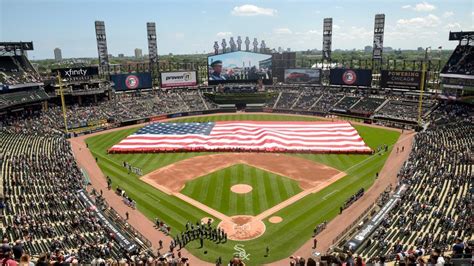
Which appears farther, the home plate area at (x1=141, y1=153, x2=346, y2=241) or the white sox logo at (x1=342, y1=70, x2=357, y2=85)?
the white sox logo at (x1=342, y1=70, x2=357, y2=85)

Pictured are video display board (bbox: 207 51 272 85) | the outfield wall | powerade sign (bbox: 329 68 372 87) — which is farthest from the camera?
video display board (bbox: 207 51 272 85)

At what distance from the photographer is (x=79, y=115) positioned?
7162 cm

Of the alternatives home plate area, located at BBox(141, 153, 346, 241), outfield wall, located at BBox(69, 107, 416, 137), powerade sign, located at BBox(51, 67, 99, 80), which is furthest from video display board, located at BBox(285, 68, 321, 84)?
powerade sign, located at BBox(51, 67, 99, 80)

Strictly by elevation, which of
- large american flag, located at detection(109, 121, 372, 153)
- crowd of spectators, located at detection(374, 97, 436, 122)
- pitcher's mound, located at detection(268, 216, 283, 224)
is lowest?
pitcher's mound, located at detection(268, 216, 283, 224)

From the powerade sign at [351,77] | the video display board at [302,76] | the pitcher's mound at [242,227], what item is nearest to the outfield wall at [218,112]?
the powerade sign at [351,77]

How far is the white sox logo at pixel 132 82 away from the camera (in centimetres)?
8616

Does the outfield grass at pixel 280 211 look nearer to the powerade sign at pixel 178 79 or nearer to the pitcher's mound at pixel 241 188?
the pitcher's mound at pixel 241 188

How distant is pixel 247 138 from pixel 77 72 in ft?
151

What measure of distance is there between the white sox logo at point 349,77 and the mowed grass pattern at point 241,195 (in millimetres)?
51483

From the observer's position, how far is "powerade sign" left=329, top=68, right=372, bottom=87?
82.7 meters

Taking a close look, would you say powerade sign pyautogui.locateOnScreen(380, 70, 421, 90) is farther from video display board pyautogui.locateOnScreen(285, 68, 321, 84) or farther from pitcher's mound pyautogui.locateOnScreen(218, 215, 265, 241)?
pitcher's mound pyautogui.locateOnScreen(218, 215, 265, 241)

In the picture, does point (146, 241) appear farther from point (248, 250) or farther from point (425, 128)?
point (425, 128)

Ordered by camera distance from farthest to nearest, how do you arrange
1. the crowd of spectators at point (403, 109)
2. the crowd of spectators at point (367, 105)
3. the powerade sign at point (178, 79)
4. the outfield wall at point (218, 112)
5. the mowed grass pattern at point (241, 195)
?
1. the powerade sign at point (178, 79)
2. the crowd of spectators at point (367, 105)
3. the crowd of spectators at point (403, 109)
4. the outfield wall at point (218, 112)
5. the mowed grass pattern at point (241, 195)

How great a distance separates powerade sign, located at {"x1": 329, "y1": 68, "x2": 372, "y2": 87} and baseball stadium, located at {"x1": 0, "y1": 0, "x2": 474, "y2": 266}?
1.14 feet
